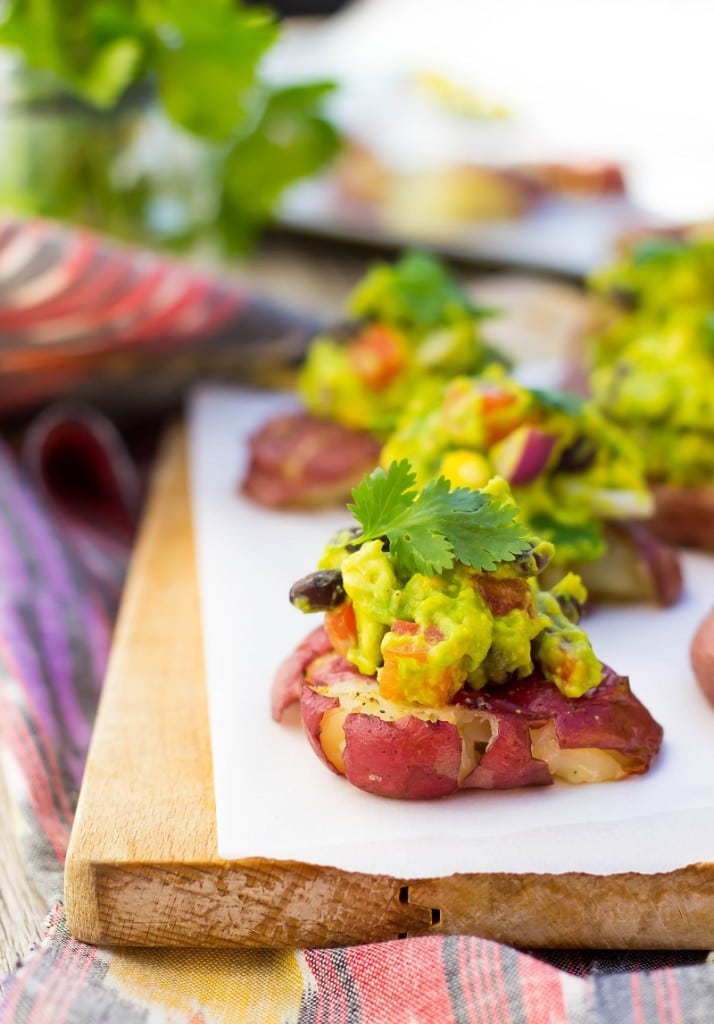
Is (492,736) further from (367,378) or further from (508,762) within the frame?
(367,378)

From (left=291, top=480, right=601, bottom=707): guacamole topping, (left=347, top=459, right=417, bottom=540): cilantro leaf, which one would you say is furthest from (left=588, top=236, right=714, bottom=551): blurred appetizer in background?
(left=347, top=459, right=417, bottom=540): cilantro leaf

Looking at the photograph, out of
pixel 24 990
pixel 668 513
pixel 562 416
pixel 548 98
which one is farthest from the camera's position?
pixel 548 98

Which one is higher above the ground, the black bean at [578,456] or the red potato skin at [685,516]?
the black bean at [578,456]

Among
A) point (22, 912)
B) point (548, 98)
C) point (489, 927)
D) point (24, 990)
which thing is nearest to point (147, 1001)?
point (24, 990)

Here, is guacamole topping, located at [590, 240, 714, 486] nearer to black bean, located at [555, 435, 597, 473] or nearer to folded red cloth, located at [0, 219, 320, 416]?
black bean, located at [555, 435, 597, 473]

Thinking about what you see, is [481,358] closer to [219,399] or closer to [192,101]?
[219,399]

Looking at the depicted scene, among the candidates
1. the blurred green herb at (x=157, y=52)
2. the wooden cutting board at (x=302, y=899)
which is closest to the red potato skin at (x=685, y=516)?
the wooden cutting board at (x=302, y=899)

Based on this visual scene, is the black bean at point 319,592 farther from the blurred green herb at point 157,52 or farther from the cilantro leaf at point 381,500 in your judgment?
the blurred green herb at point 157,52
